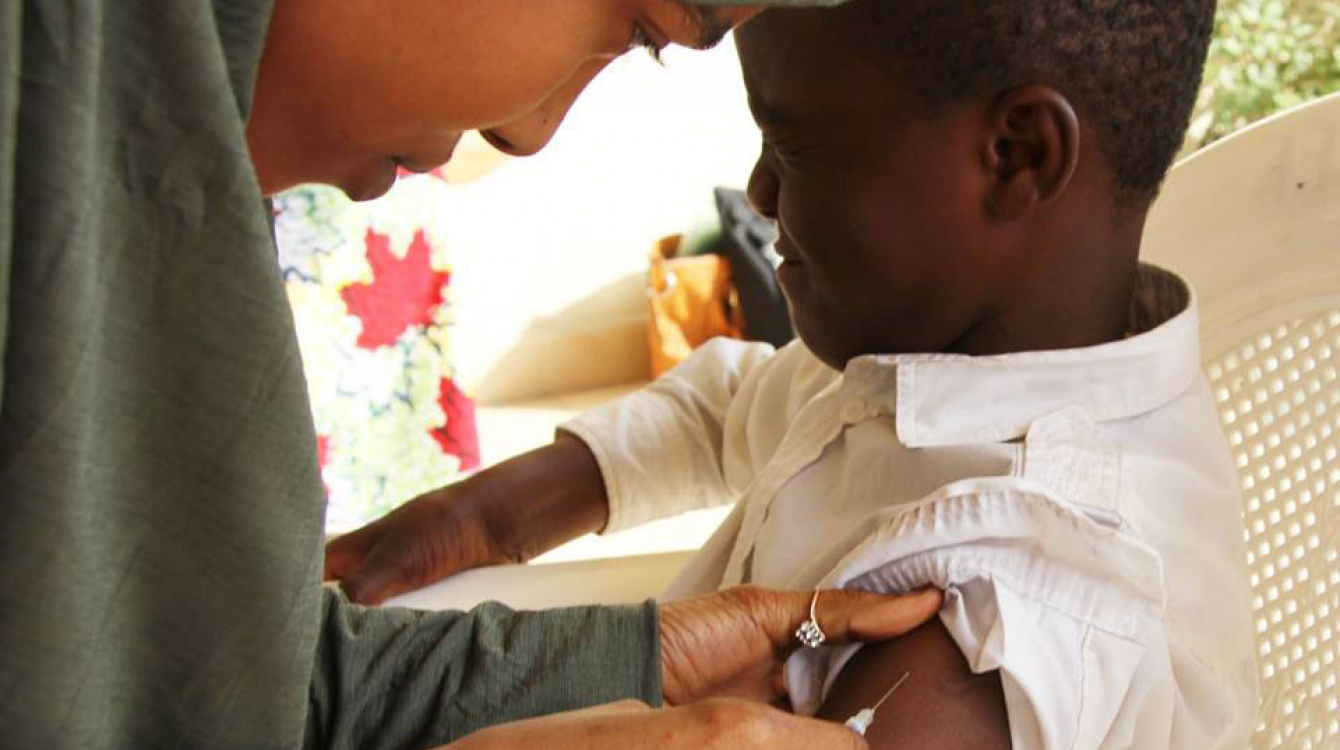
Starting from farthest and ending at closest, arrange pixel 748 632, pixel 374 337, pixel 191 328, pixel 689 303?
pixel 689 303, pixel 374 337, pixel 748 632, pixel 191 328

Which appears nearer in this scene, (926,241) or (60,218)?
(60,218)

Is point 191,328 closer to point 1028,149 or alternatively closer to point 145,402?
point 145,402

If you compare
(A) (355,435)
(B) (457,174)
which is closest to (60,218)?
(A) (355,435)

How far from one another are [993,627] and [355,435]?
6.65 feet

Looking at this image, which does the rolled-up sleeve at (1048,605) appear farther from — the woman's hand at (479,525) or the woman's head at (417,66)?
the woman's hand at (479,525)

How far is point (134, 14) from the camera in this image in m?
0.60

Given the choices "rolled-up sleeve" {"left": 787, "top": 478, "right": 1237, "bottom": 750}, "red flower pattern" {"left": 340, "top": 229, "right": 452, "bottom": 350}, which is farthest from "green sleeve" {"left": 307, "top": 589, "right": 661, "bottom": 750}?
"red flower pattern" {"left": 340, "top": 229, "right": 452, "bottom": 350}

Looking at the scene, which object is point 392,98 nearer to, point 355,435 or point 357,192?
point 357,192

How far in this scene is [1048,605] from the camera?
0.90 m

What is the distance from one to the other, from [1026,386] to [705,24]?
14.0 inches

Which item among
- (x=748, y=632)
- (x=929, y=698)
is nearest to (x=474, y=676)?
(x=748, y=632)

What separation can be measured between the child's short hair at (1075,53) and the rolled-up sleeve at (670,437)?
431 mm

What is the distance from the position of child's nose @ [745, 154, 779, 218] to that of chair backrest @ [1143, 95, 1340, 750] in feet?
1.35

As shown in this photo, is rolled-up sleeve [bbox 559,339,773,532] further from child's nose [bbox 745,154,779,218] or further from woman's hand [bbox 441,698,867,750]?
woman's hand [bbox 441,698,867,750]
